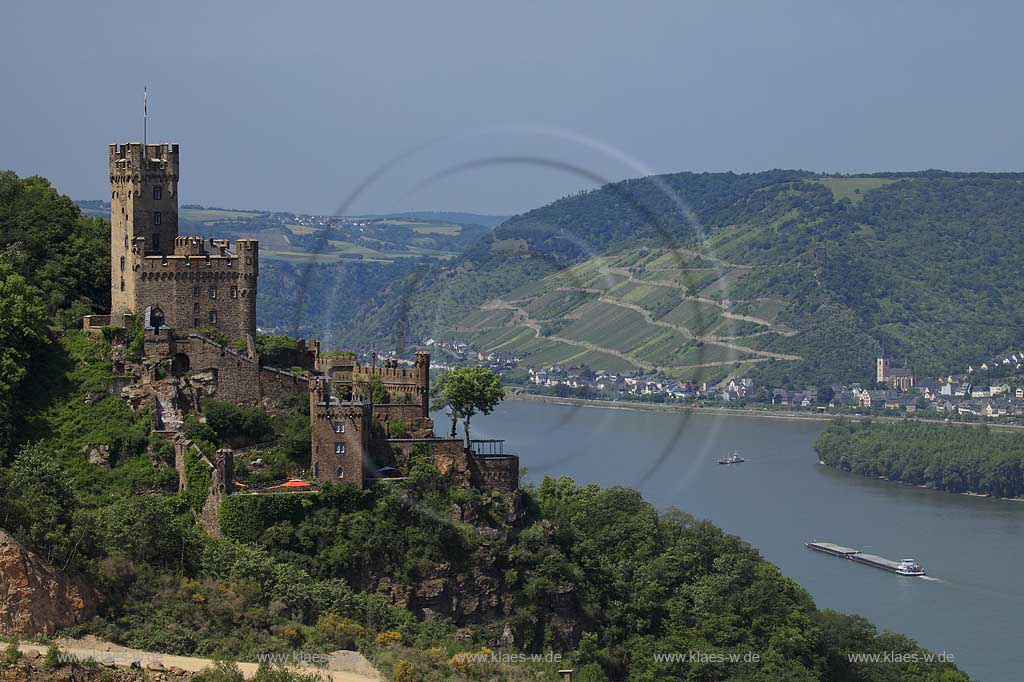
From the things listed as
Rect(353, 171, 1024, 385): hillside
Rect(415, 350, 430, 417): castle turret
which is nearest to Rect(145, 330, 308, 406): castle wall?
Rect(415, 350, 430, 417): castle turret

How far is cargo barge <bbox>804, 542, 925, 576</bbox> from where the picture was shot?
59.8 meters

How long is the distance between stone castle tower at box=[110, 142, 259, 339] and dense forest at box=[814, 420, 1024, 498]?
5551cm

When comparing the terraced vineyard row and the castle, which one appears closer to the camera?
the castle

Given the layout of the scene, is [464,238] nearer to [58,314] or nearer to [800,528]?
[800,528]

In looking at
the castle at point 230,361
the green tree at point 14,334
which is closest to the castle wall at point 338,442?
the castle at point 230,361

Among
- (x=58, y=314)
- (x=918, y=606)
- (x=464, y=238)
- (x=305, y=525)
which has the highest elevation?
(x=464, y=238)

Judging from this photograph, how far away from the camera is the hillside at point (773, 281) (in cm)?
5938

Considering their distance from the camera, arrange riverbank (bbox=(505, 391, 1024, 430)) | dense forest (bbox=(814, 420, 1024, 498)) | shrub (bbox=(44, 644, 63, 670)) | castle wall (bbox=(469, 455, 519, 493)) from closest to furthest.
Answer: shrub (bbox=(44, 644, 63, 670))
castle wall (bbox=(469, 455, 519, 493))
dense forest (bbox=(814, 420, 1024, 498))
riverbank (bbox=(505, 391, 1024, 430))

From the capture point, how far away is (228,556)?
102 ft

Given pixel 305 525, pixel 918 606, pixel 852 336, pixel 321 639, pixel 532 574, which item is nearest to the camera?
pixel 321 639

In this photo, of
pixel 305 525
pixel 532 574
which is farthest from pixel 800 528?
pixel 305 525

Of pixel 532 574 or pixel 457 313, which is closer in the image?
pixel 532 574

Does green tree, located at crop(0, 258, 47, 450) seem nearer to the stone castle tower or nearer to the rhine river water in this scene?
the stone castle tower

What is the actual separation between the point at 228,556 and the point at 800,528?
130 feet
